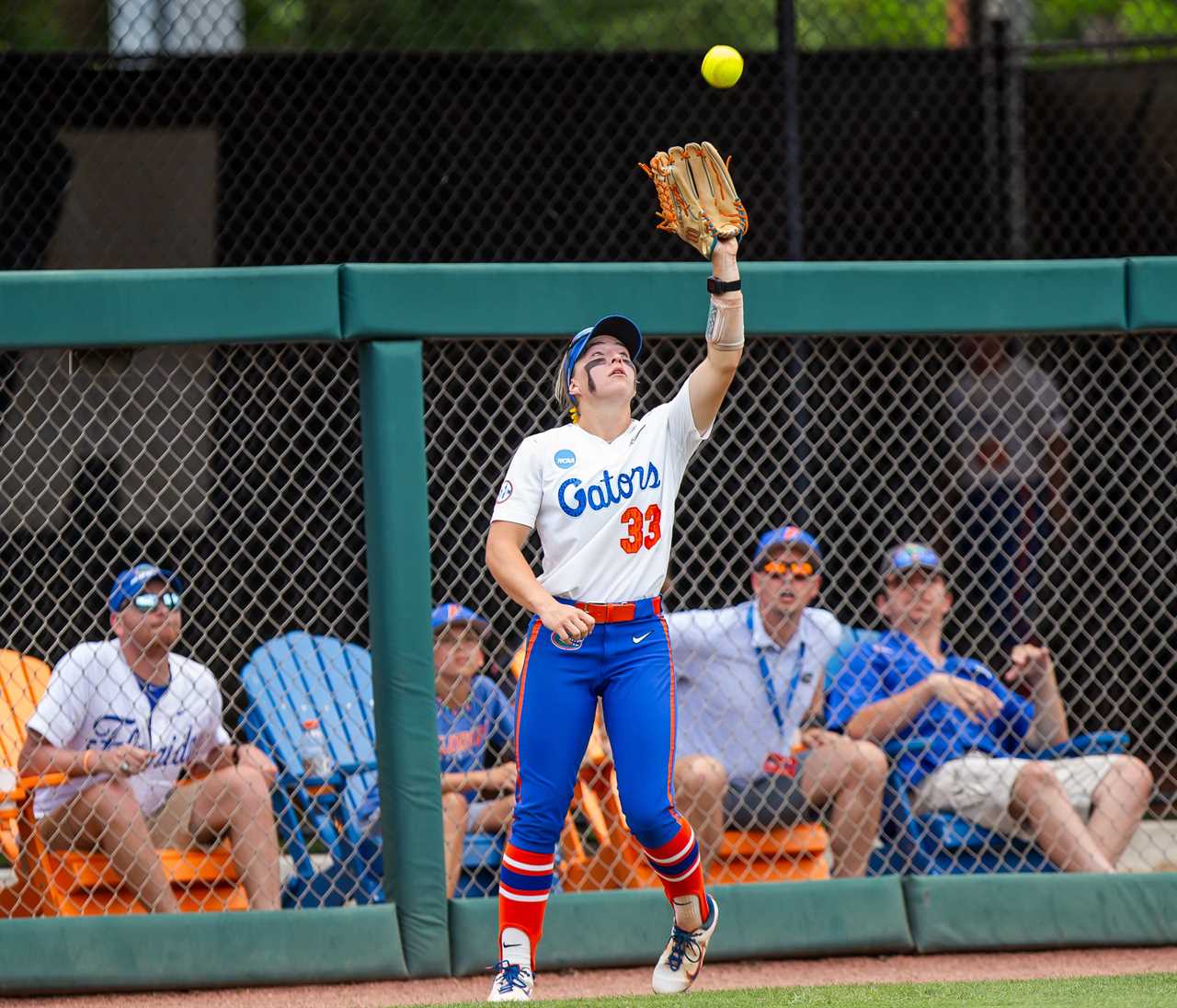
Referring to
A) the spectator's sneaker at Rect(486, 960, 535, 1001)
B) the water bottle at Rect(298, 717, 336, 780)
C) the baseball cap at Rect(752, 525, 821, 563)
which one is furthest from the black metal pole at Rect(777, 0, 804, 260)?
the spectator's sneaker at Rect(486, 960, 535, 1001)

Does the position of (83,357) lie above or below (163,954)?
above

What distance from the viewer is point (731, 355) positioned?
358 cm

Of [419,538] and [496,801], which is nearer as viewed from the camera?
[419,538]

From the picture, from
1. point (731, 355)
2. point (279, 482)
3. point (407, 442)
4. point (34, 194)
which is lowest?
point (279, 482)

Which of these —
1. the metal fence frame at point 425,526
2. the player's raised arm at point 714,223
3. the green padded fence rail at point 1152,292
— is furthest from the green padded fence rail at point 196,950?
the green padded fence rail at point 1152,292

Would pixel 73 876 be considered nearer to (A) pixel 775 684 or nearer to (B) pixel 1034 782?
(A) pixel 775 684

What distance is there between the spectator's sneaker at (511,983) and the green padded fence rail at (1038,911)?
122 centimetres

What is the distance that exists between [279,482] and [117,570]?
2.36 feet

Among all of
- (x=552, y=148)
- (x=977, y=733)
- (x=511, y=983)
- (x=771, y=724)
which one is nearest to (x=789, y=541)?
(x=771, y=724)

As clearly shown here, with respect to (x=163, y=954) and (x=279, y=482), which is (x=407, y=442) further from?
(x=279, y=482)

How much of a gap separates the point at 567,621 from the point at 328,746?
1641 mm

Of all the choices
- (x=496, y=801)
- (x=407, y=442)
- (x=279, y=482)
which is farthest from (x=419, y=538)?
(x=279, y=482)

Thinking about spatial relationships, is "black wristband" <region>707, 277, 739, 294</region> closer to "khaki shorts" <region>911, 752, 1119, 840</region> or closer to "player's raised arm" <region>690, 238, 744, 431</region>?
"player's raised arm" <region>690, 238, 744, 431</region>

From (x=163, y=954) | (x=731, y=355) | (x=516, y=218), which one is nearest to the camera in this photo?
(x=731, y=355)
